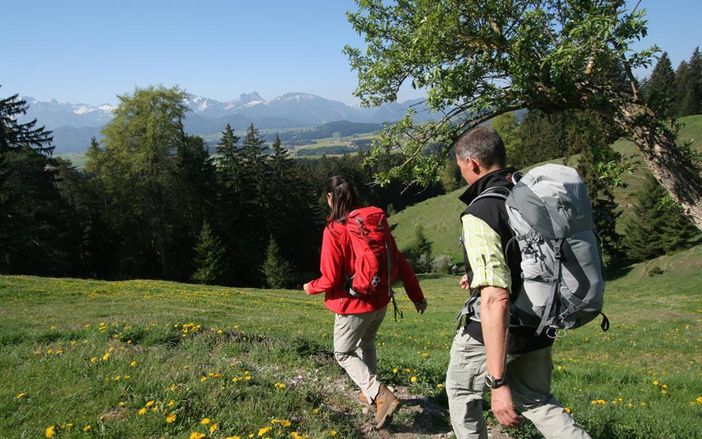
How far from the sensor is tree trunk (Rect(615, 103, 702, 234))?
19.9 ft

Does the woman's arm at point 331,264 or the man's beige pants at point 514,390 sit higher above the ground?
the woman's arm at point 331,264

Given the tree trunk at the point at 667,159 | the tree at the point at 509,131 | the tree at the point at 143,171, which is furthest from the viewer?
the tree at the point at 509,131

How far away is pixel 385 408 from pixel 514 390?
159cm

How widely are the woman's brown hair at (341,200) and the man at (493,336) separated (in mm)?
1609

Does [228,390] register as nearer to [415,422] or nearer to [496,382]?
[415,422]

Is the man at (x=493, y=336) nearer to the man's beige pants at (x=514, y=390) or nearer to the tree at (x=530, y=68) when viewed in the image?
the man's beige pants at (x=514, y=390)

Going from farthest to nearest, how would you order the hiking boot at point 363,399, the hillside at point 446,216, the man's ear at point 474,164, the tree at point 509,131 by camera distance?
the tree at point 509,131, the hillside at point 446,216, the hiking boot at point 363,399, the man's ear at point 474,164

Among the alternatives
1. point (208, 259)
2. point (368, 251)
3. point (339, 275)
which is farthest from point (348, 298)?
point (208, 259)

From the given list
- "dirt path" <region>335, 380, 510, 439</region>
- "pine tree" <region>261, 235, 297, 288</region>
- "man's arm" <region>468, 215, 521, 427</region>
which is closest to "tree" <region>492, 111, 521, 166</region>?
"pine tree" <region>261, 235, 297, 288</region>

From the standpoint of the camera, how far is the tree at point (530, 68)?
5727 millimetres

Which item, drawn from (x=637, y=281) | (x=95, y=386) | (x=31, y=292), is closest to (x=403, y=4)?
(x=95, y=386)

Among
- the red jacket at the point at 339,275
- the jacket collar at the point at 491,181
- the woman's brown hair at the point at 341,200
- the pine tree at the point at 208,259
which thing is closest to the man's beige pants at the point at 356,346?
the red jacket at the point at 339,275

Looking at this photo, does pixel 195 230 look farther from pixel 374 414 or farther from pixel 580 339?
pixel 374 414

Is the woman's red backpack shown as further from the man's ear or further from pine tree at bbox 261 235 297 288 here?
pine tree at bbox 261 235 297 288
